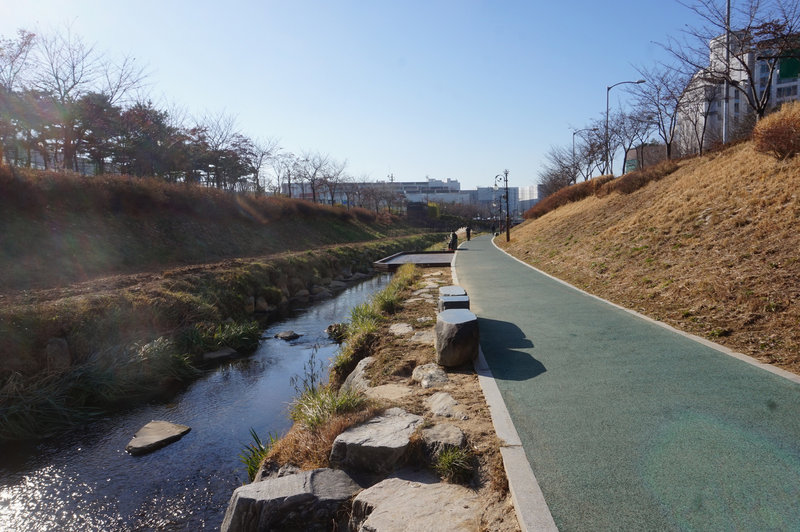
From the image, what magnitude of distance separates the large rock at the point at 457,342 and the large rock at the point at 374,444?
56.5 inches

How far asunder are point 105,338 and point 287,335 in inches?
160

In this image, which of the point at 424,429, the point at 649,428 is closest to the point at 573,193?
the point at 649,428

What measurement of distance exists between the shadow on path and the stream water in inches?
124

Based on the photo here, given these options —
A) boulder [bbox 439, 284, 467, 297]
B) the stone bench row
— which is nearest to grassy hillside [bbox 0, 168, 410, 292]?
boulder [bbox 439, 284, 467, 297]

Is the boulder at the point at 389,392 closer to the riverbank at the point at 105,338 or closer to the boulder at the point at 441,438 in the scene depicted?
the boulder at the point at 441,438

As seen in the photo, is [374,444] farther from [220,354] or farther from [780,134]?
[780,134]

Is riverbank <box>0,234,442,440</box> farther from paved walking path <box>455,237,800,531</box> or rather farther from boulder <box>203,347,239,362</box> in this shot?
paved walking path <box>455,237,800,531</box>

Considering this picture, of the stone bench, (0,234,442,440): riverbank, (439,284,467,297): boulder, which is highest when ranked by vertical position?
(439,284,467,297): boulder

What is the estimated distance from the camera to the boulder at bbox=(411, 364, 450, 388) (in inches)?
205

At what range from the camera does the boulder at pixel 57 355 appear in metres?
7.99

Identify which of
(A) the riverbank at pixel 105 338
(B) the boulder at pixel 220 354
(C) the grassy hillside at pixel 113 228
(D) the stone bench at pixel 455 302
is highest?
(C) the grassy hillside at pixel 113 228

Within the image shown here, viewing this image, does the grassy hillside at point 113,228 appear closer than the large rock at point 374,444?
No

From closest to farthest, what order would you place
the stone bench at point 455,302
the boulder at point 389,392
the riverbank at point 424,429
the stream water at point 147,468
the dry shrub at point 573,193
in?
the riverbank at point 424,429, the stream water at point 147,468, the boulder at point 389,392, the stone bench at point 455,302, the dry shrub at point 573,193

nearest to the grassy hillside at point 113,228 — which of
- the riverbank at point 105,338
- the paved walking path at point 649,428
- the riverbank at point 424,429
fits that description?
the riverbank at point 105,338
